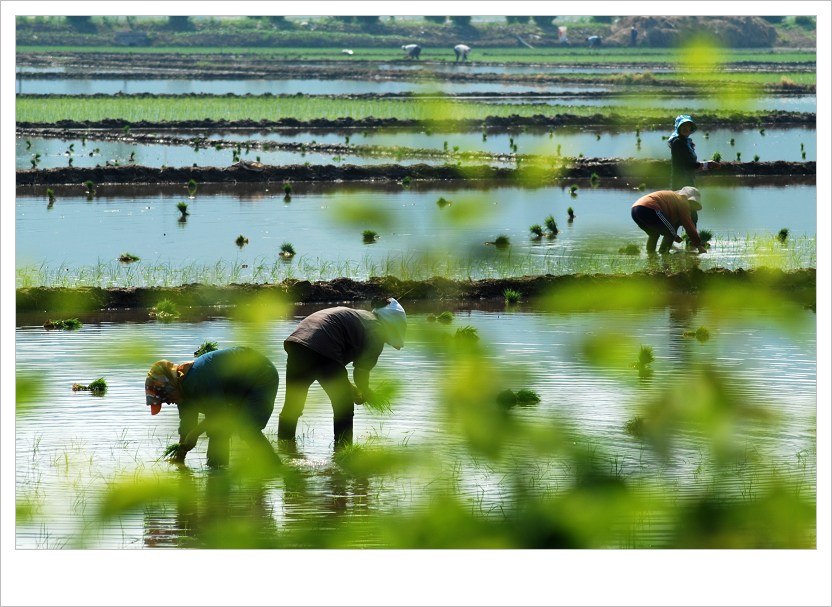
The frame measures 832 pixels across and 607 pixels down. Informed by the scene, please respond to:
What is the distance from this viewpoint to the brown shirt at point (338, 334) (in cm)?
673

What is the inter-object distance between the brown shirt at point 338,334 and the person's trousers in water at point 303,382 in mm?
56

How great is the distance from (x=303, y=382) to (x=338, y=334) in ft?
1.66

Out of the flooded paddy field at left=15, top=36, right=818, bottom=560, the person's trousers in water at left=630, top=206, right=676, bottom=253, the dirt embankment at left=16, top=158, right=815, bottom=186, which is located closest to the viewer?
the flooded paddy field at left=15, top=36, right=818, bottom=560

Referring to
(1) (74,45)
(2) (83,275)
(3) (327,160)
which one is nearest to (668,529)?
(2) (83,275)

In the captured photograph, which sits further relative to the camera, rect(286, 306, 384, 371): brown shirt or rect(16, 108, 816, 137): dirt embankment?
rect(16, 108, 816, 137): dirt embankment

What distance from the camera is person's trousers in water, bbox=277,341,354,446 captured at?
6.82 metres

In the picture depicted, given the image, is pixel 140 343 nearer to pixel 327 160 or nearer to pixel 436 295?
pixel 436 295

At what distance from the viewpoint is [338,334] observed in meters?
6.86

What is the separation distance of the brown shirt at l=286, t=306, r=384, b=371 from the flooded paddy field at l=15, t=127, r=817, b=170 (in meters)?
17.9

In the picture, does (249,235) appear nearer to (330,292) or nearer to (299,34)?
(330,292)

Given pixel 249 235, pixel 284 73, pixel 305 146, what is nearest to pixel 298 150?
pixel 305 146

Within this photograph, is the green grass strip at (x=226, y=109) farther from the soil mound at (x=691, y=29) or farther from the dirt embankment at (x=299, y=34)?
the soil mound at (x=691, y=29)

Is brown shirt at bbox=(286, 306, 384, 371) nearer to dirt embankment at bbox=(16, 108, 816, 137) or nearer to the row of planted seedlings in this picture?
→ the row of planted seedlings

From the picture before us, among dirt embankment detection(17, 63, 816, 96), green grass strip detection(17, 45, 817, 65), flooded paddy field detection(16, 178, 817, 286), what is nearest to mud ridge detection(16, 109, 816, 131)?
flooded paddy field detection(16, 178, 817, 286)
